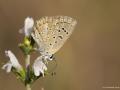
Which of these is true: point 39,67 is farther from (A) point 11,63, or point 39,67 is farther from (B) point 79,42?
(B) point 79,42

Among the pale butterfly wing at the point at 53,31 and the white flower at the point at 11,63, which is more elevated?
the pale butterfly wing at the point at 53,31

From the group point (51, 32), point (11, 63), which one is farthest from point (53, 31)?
point (11, 63)

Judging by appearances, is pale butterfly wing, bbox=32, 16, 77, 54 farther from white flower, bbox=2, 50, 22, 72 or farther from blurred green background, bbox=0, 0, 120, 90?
blurred green background, bbox=0, 0, 120, 90

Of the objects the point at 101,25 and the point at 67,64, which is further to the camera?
the point at 101,25

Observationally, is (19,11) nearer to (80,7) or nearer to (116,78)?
(80,7)

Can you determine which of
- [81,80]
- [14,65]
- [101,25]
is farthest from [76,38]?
[14,65]

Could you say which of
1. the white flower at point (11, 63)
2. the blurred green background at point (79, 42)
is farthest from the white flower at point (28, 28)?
the blurred green background at point (79, 42)

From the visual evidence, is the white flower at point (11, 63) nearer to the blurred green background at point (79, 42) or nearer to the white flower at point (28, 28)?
the white flower at point (28, 28)
